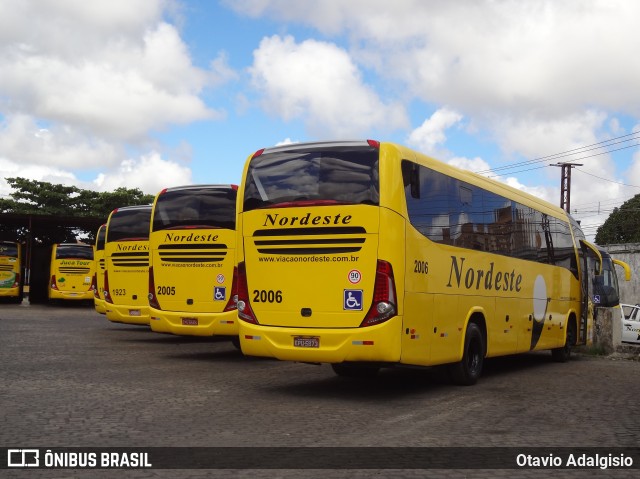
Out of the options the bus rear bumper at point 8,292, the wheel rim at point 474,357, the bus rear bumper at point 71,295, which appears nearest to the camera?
the wheel rim at point 474,357

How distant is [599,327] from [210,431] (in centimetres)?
1497

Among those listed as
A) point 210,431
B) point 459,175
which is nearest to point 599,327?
point 459,175

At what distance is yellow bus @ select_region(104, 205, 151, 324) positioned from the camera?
64.0 ft

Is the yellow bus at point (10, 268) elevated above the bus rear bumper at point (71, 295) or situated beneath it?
elevated above

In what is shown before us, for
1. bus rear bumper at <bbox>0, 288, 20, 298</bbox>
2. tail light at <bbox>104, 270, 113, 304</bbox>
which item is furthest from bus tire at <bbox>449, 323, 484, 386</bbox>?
bus rear bumper at <bbox>0, 288, 20, 298</bbox>

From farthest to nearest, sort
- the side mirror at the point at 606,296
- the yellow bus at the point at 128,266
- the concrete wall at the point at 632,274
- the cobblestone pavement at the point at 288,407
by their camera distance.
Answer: the concrete wall at the point at 632,274 < the side mirror at the point at 606,296 < the yellow bus at the point at 128,266 < the cobblestone pavement at the point at 288,407

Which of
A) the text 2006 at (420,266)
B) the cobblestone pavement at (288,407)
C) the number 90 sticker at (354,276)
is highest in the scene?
the text 2006 at (420,266)

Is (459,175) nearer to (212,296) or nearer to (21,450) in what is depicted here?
(212,296)

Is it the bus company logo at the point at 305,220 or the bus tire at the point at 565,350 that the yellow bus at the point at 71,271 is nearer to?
the bus tire at the point at 565,350

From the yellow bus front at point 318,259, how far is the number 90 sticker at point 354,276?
0.5 inches

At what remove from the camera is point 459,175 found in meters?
12.4

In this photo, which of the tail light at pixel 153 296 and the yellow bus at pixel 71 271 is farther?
the yellow bus at pixel 71 271

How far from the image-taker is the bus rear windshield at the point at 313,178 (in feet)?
34.1

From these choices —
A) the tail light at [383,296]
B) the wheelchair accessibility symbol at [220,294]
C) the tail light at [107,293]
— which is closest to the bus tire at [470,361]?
the tail light at [383,296]
